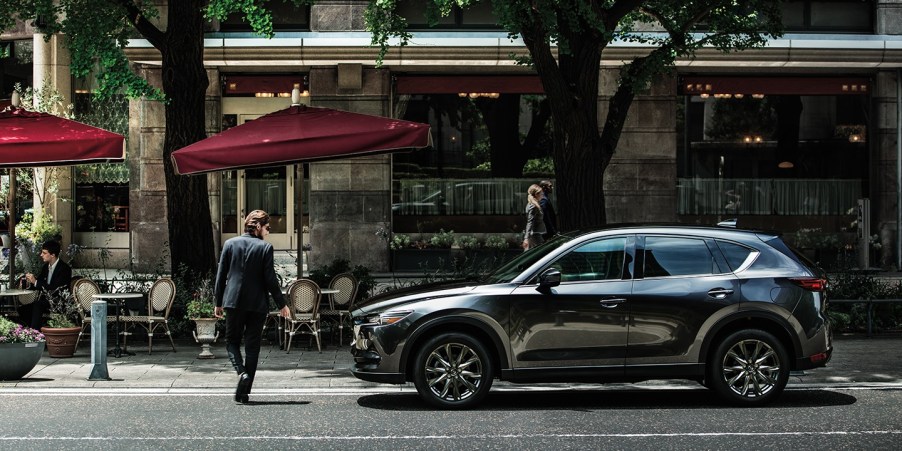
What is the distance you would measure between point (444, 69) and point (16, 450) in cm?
1638

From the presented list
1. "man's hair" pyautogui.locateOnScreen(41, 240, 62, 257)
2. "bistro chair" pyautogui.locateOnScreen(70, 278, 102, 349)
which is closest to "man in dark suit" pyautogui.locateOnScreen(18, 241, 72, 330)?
"man's hair" pyautogui.locateOnScreen(41, 240, 62, 257)

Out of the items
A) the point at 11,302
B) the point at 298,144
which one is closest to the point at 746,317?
the point at 298,144

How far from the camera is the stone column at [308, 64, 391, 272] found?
23.5 metres

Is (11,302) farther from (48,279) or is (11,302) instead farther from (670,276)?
(670,276)

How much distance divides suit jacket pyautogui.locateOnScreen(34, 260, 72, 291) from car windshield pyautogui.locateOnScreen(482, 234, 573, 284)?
639 centimetres

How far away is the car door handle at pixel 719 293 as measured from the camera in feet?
33.7

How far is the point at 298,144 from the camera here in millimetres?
14133

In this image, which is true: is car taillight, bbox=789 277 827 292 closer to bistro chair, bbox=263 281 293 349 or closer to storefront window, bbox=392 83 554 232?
bistro chair, bbox=263 281 293 349

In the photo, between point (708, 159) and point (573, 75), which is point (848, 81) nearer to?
point (708, 159)

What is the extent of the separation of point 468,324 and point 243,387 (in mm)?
2115

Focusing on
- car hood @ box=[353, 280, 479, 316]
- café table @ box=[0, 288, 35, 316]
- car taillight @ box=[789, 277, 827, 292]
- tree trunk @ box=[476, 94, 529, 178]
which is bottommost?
café table @ box=[0, 288, 35, 316]

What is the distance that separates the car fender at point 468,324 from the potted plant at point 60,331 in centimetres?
518

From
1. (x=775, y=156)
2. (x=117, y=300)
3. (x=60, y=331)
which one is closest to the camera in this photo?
(x=60, y=331)

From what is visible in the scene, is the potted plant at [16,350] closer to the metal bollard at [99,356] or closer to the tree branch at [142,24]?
the metal bollard at [99,356]
